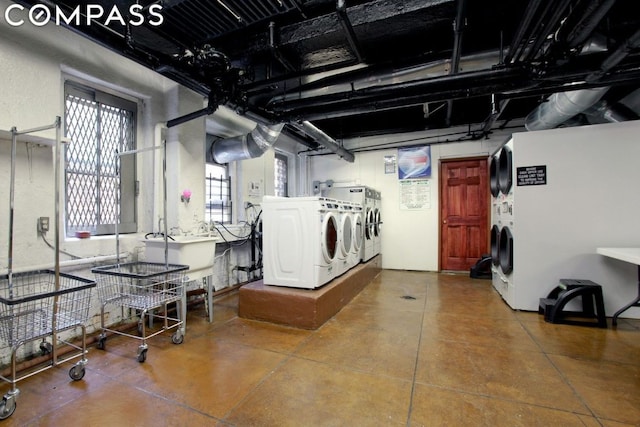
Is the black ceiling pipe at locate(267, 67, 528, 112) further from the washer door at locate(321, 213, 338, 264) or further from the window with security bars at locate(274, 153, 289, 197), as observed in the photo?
the window with security bars at locate(274, 153, 289, 197)

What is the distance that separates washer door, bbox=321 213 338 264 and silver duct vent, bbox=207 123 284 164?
1.36m

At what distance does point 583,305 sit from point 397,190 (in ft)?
11.3

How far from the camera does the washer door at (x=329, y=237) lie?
2971 millimetres

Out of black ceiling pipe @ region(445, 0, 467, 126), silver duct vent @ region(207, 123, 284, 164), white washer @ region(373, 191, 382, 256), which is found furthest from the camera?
white washer @ region(373, 191, 382, 256)

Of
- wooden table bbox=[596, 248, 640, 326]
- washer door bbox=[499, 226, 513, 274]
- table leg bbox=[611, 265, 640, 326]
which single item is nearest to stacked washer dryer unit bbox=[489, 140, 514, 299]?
washer door bbox=[499, 226, 513, 274]

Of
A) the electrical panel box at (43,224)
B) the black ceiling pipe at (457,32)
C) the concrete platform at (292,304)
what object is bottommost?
the concrete platform at (292,304)

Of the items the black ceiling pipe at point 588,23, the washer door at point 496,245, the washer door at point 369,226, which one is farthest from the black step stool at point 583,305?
the washer door at point 369,226

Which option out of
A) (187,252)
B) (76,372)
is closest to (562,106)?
(187,252)

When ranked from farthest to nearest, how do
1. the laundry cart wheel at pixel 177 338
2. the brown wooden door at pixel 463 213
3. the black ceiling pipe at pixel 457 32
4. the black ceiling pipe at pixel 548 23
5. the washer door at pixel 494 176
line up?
the brown wooden door at pixel 463 213
the washer door at pixel 494 176
the laundry cart wheel at pixel 177 338
the black ceiling pipe at pixel 457 32
the black ceiling pipe at pixel 548 23

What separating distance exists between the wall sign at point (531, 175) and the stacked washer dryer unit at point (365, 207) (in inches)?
84.1

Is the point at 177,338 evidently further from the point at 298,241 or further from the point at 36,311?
the point at 298,241

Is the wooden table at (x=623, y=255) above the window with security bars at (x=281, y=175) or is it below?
below

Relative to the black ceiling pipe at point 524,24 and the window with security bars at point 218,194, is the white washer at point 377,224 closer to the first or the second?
the window with security bars at point 218,194

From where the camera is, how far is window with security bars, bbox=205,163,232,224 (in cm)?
418
